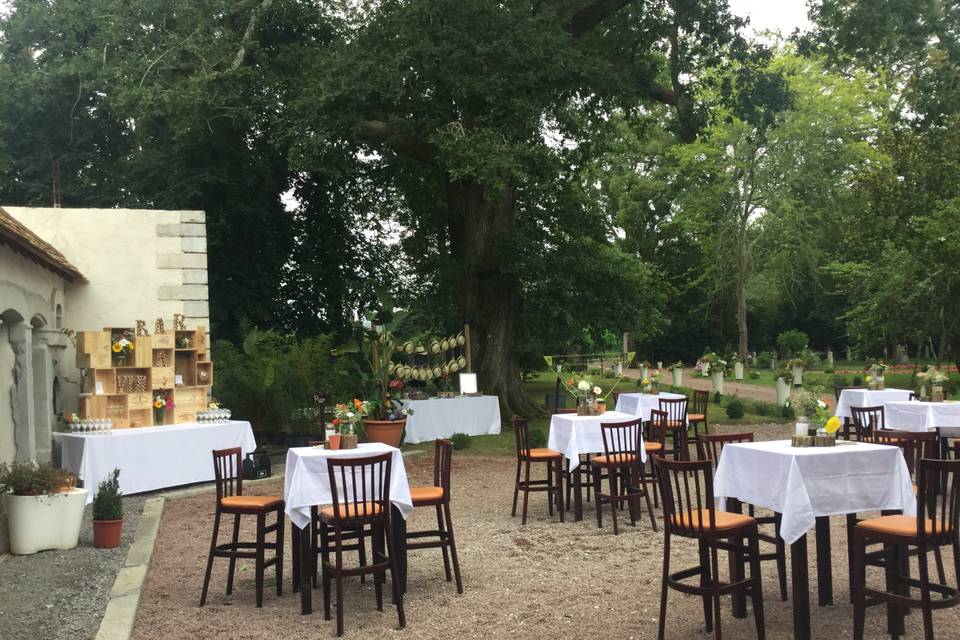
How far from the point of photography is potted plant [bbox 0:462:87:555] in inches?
322

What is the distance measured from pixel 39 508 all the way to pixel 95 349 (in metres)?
4.00

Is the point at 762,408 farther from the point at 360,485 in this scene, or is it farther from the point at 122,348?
the point at 360,485

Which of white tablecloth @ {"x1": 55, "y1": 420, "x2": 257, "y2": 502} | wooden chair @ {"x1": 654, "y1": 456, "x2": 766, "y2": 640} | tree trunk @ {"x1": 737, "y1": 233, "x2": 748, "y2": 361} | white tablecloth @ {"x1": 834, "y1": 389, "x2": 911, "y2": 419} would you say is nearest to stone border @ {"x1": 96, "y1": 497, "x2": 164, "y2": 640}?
white tablecloth @ {"x1": 55, "y1": 420, "x2": 257, "y2": 502}

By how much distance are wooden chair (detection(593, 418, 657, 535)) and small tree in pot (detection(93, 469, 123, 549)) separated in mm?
4448

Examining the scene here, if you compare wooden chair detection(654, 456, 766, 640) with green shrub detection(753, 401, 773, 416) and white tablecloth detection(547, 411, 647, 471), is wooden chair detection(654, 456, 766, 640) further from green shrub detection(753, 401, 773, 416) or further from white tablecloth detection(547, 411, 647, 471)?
green shrub detection(753, 401, 773, 416)

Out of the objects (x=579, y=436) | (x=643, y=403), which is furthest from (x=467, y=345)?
(x=579, y=436)

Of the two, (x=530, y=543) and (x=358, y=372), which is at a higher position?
(x=358, y=372)

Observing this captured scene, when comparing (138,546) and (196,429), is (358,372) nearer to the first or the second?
(196,429)

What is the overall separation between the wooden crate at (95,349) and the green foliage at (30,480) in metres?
3.53

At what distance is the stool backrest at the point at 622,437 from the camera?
902cm

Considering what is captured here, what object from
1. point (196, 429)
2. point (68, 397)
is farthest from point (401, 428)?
point (68, 397)

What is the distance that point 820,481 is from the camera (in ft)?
19.2

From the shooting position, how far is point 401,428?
1526cm

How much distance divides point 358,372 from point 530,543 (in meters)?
8.21
